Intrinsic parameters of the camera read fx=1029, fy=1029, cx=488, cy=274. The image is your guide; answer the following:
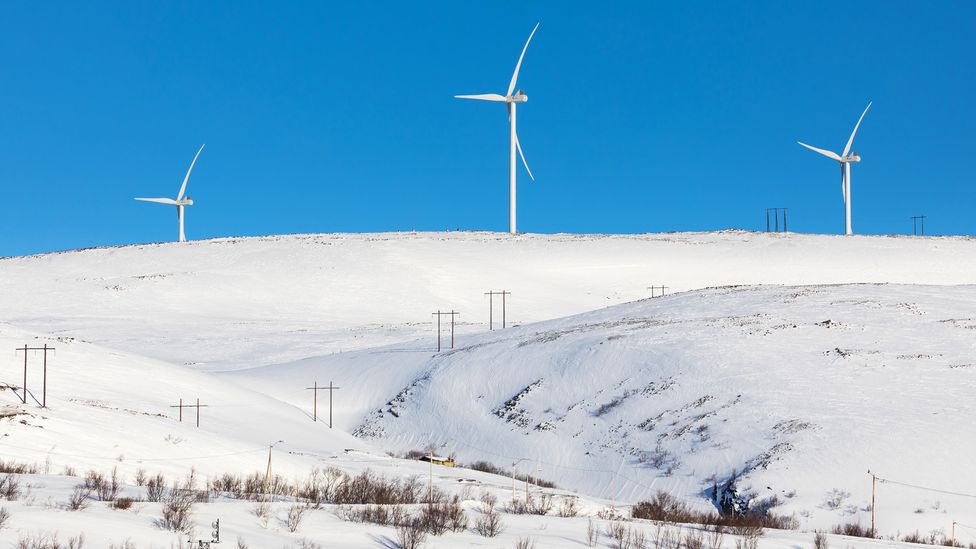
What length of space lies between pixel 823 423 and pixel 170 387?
82.4 feet

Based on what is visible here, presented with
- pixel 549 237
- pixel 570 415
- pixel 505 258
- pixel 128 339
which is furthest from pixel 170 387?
pixel 549 237

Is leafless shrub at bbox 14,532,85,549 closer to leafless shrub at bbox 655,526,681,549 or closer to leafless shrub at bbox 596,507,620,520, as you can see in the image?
leafless shrub at bbox 655,526,681,549

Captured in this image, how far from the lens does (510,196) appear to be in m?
97.0

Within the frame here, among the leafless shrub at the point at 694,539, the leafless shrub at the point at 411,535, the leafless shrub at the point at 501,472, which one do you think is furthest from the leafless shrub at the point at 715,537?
the leafless shrub at the point at 501,472

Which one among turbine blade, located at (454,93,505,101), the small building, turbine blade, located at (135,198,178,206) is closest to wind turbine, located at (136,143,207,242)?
turbine blade, located at (135,198,178,206)

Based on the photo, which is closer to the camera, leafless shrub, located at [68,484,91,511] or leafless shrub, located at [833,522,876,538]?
leafless shrub, located at [68,484,91,511]

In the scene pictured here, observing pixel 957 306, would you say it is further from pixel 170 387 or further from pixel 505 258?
pixel 505 258

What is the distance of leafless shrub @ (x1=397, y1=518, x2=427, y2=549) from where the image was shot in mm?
13323

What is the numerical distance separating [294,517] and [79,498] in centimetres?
292

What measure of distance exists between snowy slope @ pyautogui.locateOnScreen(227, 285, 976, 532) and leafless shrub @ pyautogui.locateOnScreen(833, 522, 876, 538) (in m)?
0.61

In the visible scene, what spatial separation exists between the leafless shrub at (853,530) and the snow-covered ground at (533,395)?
1.92 ft

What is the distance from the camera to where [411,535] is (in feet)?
44.3

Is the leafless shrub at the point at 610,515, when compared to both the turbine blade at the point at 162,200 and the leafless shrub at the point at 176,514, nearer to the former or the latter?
the leafless shrub at the point at 176,514

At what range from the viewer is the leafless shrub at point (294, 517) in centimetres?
1395
